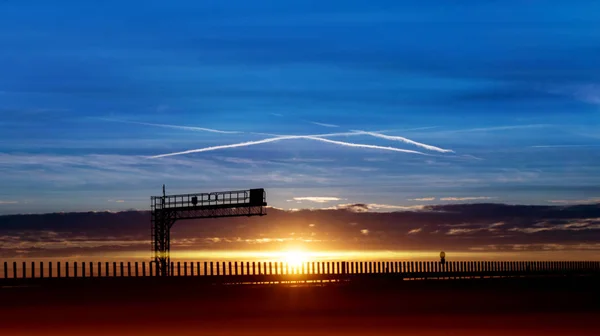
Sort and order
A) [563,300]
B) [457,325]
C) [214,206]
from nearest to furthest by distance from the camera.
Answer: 1. [457,325]
2. [563,300]
3. [214,206]

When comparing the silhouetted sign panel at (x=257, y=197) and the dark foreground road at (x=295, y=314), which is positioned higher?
the silhouetted sign panel at (x=257, y=197)

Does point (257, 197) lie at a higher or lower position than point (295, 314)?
higher

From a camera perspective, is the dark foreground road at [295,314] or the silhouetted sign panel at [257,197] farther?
the silhouetted sign panel at [257,197]

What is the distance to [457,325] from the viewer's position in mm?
30234

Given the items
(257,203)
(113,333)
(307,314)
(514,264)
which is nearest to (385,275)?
(257,203)

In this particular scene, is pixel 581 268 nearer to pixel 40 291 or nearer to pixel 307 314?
pixel 40 291

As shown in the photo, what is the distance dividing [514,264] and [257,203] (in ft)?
155

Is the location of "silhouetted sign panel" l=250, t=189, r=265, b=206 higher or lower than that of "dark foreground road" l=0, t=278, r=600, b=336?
higher

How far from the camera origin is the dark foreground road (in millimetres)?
28656

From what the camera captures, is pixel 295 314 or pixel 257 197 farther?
pixel 257 197

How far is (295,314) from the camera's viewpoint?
35.7 metres

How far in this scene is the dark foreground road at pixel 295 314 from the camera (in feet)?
94.0

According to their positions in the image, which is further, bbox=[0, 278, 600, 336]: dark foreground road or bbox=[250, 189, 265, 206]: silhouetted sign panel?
bbox=[250, 189, 265, 206]: silhouetted sign panel

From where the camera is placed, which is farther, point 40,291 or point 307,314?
point 40,291
